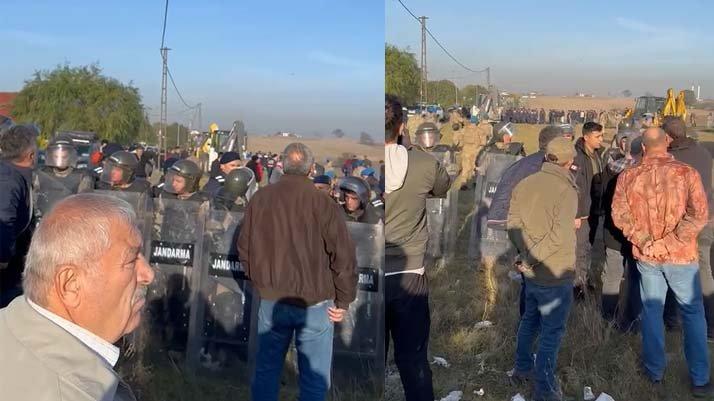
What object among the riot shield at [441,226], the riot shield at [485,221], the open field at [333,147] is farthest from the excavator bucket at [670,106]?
the open field at [333,147]

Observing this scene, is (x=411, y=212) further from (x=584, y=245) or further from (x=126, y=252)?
(x=584, y=245)

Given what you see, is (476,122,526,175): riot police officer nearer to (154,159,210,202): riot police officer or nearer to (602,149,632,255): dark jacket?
(602,149,632,255): dark jacket

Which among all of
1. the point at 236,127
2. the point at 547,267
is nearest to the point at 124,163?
the point at 236,127

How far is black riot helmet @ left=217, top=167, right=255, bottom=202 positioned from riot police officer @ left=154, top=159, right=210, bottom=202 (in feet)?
0.63

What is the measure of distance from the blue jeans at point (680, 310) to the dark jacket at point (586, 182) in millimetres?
1490

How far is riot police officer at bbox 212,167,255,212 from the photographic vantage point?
5.18 metres

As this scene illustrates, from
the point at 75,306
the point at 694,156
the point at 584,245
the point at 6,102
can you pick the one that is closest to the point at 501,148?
the point at 584,245

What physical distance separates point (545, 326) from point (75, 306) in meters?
3.80

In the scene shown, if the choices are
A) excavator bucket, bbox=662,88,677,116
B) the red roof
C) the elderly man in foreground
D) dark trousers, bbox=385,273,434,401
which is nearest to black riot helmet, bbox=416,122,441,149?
dark trousers, bbox=385,273,434,401

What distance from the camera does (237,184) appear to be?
208 inches

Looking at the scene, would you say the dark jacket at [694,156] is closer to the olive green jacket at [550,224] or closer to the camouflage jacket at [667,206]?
the camouflage jacket at [667,206]

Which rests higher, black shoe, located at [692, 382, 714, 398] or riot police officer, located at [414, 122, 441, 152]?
riot police officer, located at [414, 122, 441, 152]

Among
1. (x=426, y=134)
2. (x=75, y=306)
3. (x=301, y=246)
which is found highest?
(x=426, y=134)

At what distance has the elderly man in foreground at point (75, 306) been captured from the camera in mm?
1703
